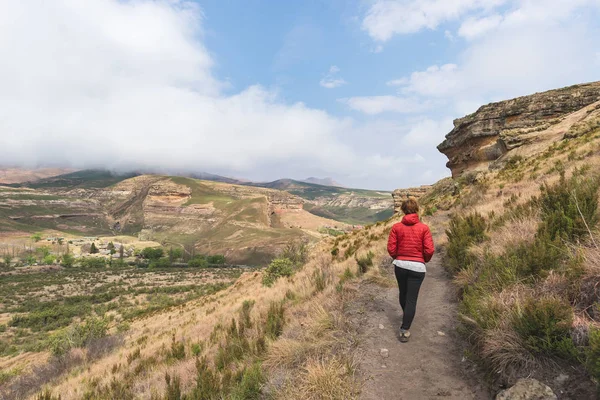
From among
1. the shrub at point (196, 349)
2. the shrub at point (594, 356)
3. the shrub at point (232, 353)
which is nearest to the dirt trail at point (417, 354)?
the shrub at point (594, 356)

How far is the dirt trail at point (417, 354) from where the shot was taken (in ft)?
11.9

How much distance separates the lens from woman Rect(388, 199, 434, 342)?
16.2ft

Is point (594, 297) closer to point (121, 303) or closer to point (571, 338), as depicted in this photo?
point (571, 338)

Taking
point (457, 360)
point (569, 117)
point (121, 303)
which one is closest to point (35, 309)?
point (121, 303)

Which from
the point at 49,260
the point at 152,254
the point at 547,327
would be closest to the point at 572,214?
the point at 547,327

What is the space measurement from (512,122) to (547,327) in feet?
109

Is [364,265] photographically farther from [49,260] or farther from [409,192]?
[49,260]

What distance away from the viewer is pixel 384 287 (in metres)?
7.81

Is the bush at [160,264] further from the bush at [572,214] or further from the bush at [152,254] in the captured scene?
the bush at [572,214]

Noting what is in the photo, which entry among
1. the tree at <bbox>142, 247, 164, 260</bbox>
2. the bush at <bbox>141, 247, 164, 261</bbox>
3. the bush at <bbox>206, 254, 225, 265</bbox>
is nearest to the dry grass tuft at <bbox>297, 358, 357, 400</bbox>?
the bush at <bbox>206, 254, 225, 265</bbox>

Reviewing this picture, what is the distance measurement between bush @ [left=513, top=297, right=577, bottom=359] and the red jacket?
5.98 feet


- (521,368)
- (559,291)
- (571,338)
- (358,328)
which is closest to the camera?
(571,338)

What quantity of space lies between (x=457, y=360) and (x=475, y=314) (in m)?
0.74

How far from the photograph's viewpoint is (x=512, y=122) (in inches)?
1133
